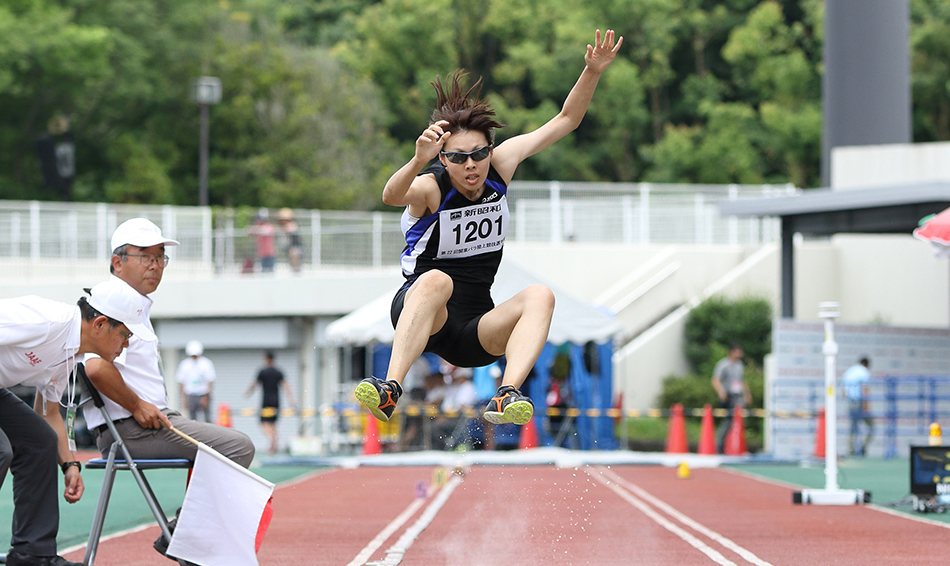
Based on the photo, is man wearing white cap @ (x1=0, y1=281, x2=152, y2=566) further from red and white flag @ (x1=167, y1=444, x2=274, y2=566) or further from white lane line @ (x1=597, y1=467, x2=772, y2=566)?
white lane line @ (x1=597, y1=467, x2=772, y2=566)

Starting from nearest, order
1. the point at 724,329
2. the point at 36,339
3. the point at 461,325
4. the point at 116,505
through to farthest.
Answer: the point at 36,339, the point at 461,325, the point at 116,505, the point at 724,329

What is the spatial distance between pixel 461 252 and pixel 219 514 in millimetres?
1952

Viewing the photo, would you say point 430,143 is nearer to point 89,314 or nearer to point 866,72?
point 89,314

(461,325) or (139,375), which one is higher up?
(461,325)

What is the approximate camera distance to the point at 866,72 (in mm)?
28500

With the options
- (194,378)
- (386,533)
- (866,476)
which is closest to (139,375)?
(386,533)

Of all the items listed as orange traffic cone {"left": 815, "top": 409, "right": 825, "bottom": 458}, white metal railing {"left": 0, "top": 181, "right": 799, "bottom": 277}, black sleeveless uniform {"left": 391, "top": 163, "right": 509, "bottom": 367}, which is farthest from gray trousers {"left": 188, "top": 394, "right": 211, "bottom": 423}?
black sleeveless uniform {"left": 391, "top": 163, "right": 509, "bottom": 367}

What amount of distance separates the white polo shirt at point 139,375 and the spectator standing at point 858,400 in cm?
1622

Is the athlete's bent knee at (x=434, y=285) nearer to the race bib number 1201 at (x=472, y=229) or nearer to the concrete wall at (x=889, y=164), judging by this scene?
the race bib number 1201 at (x=472, y=229)

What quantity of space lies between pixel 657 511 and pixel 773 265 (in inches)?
733

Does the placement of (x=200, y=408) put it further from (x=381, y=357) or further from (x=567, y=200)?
(x=567, y=200)

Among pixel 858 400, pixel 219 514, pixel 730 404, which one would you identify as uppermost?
pixel 219 514

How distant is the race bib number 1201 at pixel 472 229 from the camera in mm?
6901

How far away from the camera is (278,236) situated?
2858 centimetres
